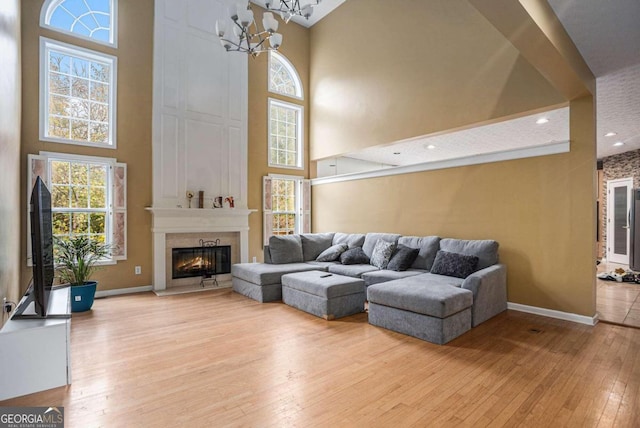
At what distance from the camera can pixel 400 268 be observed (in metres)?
4.67

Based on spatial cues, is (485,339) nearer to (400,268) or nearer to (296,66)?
(400,268)

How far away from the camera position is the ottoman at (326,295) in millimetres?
3973

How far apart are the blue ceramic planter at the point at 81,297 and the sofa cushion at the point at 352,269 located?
3259mm

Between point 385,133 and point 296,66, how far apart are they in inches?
120

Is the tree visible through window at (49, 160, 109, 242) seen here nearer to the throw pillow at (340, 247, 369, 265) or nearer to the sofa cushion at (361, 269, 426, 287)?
the throw pillow at (340, 247, 369, 265)

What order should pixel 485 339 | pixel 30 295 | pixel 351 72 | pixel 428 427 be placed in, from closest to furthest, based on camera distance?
pixel 428 427 < pixel 30 295 < pixel 485 339 < pixel 351 72

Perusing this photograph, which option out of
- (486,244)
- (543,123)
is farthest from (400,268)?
(543,123)

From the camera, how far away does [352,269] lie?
4.93 m

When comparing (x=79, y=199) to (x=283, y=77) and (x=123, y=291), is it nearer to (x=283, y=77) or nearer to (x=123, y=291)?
(x=123, y=291)

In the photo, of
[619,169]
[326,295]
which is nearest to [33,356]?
[326,295]

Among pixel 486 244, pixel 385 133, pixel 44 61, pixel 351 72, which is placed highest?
pixel 351 72

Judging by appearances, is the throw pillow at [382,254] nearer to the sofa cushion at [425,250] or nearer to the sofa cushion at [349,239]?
the sofa cushion at [425,250]

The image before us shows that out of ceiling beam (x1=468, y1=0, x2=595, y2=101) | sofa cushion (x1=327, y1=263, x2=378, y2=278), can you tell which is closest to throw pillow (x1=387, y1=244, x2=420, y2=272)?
sofa cushion (x1=327, y1=263, x2=378, y2=278)

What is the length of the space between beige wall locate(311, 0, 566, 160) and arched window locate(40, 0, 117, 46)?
12.9 feet
